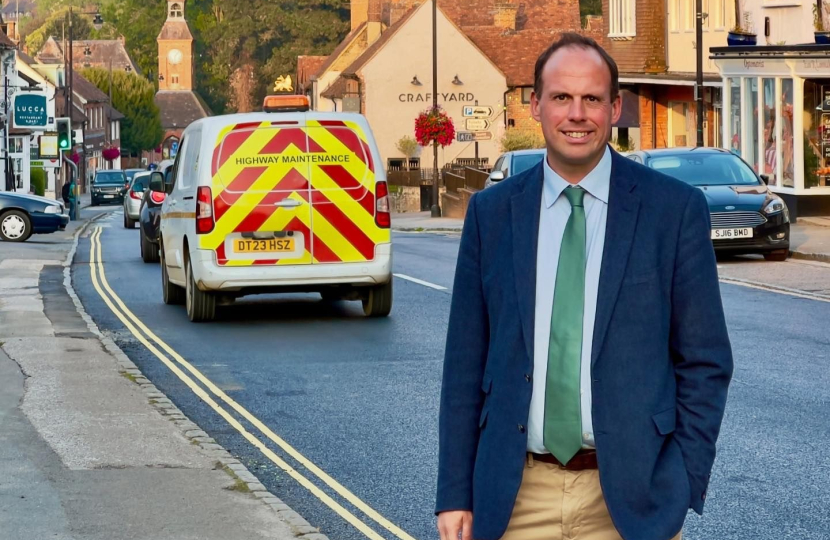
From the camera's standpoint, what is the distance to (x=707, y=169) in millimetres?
23531

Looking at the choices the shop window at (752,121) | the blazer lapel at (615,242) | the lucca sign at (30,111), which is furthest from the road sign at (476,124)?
the blazer lapel at (615,242)

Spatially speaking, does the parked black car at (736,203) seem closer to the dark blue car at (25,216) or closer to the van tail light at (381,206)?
the van tail light at (381,206)

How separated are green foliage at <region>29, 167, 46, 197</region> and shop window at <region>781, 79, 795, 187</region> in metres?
53.3

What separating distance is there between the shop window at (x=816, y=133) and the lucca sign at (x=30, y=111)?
122 ft

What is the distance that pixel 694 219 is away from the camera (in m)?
3.60

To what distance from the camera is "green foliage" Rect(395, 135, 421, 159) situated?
73.2m

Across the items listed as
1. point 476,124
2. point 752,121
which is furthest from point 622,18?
point 752,121

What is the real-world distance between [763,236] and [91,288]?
9.73 metres

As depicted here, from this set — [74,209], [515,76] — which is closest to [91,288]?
[74,209]

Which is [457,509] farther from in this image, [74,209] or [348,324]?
[74,209]

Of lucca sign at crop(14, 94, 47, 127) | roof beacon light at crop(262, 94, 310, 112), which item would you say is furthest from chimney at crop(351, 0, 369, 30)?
roof beacon light at crop(262, 94, 310, 112)

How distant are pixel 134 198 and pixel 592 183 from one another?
127ft

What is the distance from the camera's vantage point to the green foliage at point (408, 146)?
73.2 metres

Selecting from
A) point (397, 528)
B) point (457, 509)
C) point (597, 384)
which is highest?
point (597, 384)
